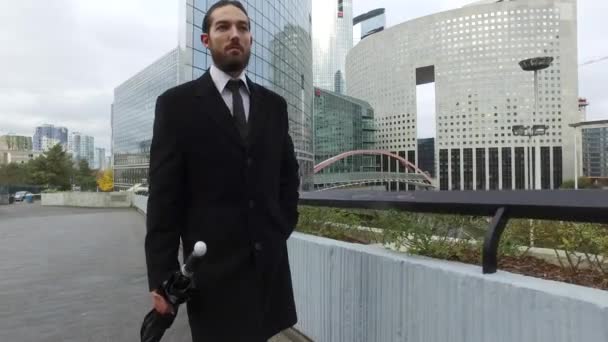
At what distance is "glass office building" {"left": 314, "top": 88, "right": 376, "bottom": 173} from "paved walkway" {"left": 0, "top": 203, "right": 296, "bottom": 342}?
75.8 metres

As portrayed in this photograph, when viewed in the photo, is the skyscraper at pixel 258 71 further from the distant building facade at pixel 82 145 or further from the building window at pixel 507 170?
the distant building facade at pixel 82 145

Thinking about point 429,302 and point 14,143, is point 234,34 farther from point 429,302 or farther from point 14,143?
point 14,143

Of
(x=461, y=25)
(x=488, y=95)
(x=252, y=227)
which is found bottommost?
(x=252, y=227)

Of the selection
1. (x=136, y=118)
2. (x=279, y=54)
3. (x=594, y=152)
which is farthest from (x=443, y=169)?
(x=279, y=54)

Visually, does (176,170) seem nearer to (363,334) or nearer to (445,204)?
(445,204)

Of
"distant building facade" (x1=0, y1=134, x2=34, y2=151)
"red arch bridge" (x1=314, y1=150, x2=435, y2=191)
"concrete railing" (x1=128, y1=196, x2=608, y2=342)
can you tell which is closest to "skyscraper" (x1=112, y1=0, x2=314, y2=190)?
"concrete railing" (x1=128, y1=196, x2=608, y2=342)

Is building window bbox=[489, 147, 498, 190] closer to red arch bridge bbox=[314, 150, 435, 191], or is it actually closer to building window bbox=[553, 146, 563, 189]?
building window bbox=[553, 146, 563, 189]

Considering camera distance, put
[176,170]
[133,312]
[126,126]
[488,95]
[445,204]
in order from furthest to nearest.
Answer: [488,95], [126,126], [133,312], [445,204], [176,170]

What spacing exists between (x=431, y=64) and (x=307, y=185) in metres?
72.7

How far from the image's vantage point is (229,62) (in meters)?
1.70

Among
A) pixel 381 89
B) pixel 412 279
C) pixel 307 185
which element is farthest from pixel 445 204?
pixel 381 89

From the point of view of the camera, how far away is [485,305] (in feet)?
5.77

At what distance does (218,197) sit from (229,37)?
24.8 inches

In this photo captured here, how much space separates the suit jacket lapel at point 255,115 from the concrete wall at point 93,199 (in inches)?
1333
